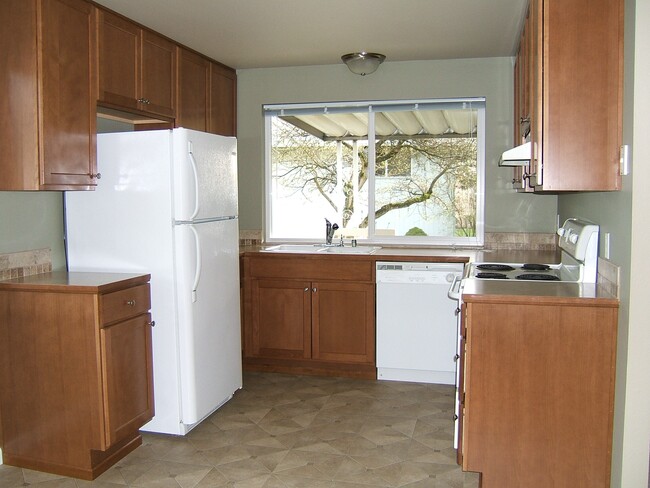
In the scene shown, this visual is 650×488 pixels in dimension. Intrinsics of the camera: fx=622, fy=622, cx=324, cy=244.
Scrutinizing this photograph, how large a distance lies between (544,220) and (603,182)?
2275 millimetres

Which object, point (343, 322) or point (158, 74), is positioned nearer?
point (158, 74)

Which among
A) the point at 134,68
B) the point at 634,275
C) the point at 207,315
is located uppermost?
the point at 134,68

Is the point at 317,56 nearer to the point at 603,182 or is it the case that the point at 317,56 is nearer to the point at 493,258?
the point at 493,258

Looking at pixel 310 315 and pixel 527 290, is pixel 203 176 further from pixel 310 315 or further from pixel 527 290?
pixel 527 290

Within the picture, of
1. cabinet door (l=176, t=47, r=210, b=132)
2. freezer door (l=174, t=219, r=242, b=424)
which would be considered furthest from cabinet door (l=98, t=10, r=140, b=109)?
freezer door (l=174, t=219, r=242, b=424)

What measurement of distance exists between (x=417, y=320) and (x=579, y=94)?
7.26 feet

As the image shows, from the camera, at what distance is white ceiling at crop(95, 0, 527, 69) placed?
3.34 m

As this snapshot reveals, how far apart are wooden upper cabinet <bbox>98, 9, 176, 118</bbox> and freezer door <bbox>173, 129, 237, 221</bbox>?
1.62 feet

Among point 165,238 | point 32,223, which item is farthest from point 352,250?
point 32,223

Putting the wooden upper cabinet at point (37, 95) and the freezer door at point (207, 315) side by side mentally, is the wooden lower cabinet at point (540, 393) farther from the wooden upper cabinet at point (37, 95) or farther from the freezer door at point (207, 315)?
the wooden upper cabinet at point (37, 95)

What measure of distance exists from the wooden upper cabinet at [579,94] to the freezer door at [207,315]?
5.96ft

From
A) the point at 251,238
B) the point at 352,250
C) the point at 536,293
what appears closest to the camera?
the point at 536,293

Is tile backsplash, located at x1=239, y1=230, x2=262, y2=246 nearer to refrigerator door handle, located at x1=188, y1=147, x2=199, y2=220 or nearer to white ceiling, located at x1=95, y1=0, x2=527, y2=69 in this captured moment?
white ceiling, located at x1=95, y1=0, x2=527, y2=69

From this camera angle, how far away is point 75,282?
2930 mm
